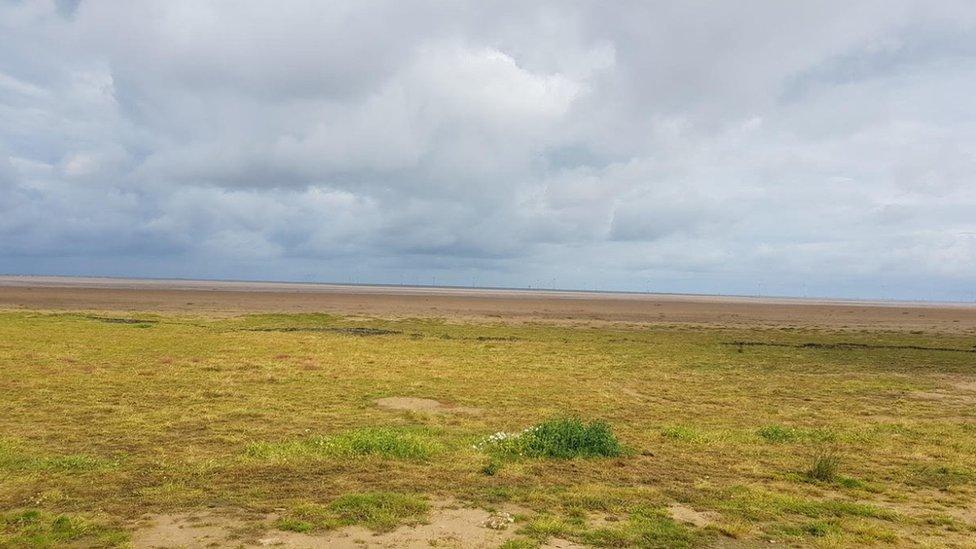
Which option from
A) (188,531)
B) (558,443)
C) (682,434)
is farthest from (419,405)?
(188,531)

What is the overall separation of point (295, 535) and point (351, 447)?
475 centimetres

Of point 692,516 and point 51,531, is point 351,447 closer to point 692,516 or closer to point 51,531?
point 51,531

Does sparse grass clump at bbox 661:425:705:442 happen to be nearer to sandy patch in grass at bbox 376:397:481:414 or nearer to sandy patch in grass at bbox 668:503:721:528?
sandy patch in grass at bbox 668:503:721:528

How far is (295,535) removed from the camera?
895cm

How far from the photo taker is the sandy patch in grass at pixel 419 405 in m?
19.5

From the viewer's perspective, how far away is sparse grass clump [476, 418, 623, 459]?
13652mm

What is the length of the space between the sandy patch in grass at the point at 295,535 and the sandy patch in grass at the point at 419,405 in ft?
31.9

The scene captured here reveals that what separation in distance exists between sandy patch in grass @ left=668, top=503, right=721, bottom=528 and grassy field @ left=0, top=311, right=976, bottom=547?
0.18 feet

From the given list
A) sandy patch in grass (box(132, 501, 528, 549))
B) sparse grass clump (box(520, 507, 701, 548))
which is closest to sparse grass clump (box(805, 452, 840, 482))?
sparse grass clump (box(520, 507, 701, 548))

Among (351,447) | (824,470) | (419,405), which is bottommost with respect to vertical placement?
(419,405)

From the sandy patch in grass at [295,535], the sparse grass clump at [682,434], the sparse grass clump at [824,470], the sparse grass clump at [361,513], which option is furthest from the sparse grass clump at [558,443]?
the sandy patch in grass at [295,535]

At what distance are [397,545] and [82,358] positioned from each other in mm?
24967

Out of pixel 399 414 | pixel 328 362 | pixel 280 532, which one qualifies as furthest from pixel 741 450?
pixel 328 362

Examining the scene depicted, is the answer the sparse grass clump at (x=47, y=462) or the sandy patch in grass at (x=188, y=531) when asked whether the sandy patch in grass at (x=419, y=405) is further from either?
the sandy patch in grass at (x=188, y=531)
